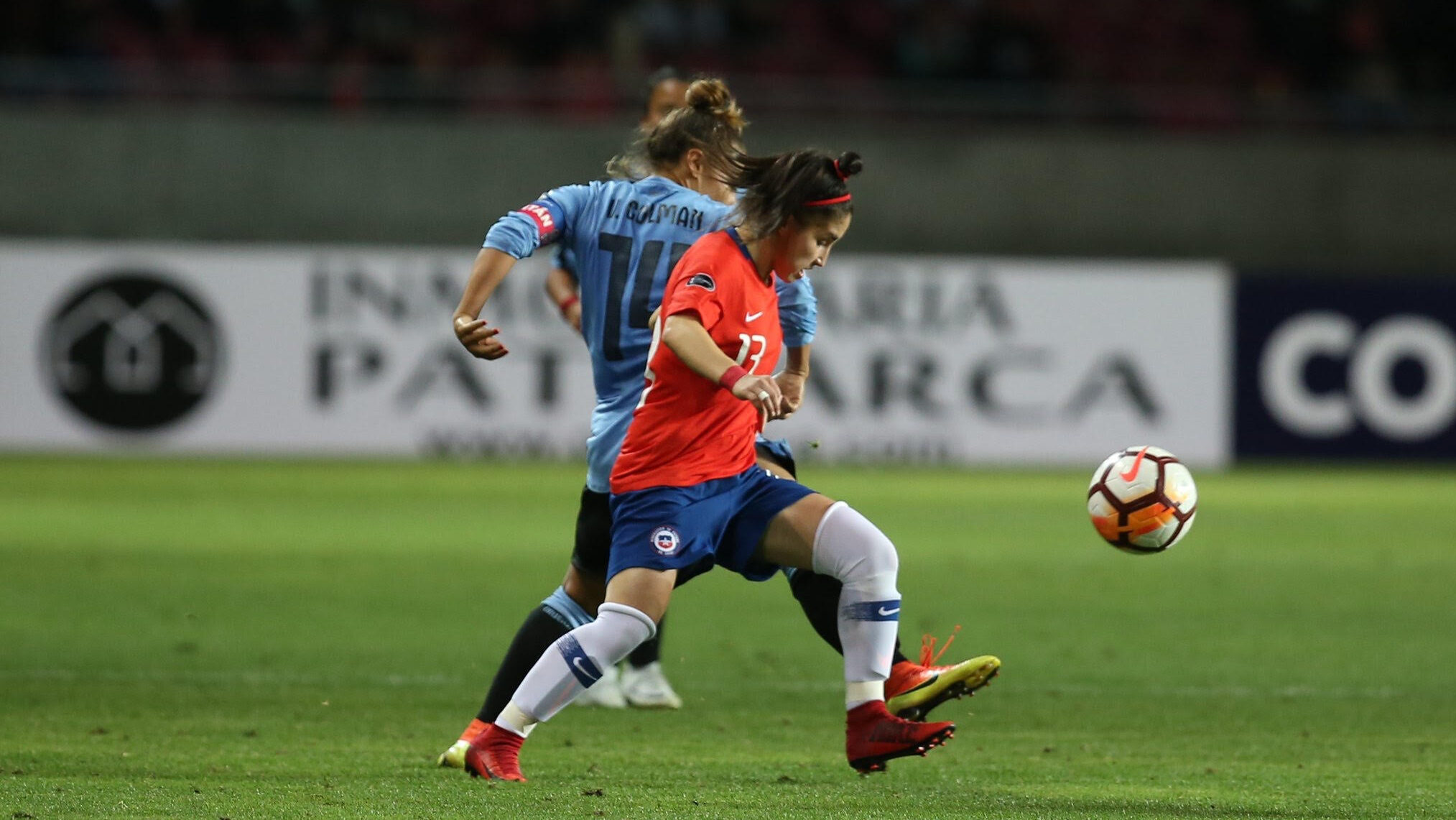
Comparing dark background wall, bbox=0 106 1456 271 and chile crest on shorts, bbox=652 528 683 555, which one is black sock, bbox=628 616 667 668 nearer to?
chile crest on shorts, bbox=652 528 683 555

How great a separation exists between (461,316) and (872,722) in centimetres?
151

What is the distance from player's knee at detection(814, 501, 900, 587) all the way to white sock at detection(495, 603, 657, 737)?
485mm

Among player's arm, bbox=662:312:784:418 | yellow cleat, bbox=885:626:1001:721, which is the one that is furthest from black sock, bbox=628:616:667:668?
player's arm, bbox=662:312:784:418

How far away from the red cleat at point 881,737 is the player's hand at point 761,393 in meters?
0.92

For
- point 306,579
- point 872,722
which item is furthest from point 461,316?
point 306,579

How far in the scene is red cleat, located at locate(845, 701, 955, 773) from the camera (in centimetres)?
514

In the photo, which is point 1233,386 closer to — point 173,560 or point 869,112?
point 869,112

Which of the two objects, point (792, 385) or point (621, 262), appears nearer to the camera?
point (621, 262)

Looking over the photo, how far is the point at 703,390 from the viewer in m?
5.28

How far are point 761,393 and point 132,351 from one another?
16238 mm

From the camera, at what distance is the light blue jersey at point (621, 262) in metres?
5.81

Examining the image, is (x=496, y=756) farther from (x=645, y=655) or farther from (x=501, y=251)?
(x=645, y=655)

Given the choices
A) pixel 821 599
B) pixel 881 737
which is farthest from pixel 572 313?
pixel 881 737

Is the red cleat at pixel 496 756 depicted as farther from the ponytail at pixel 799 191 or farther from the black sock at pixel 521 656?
the ponytail at pixel 799 191
